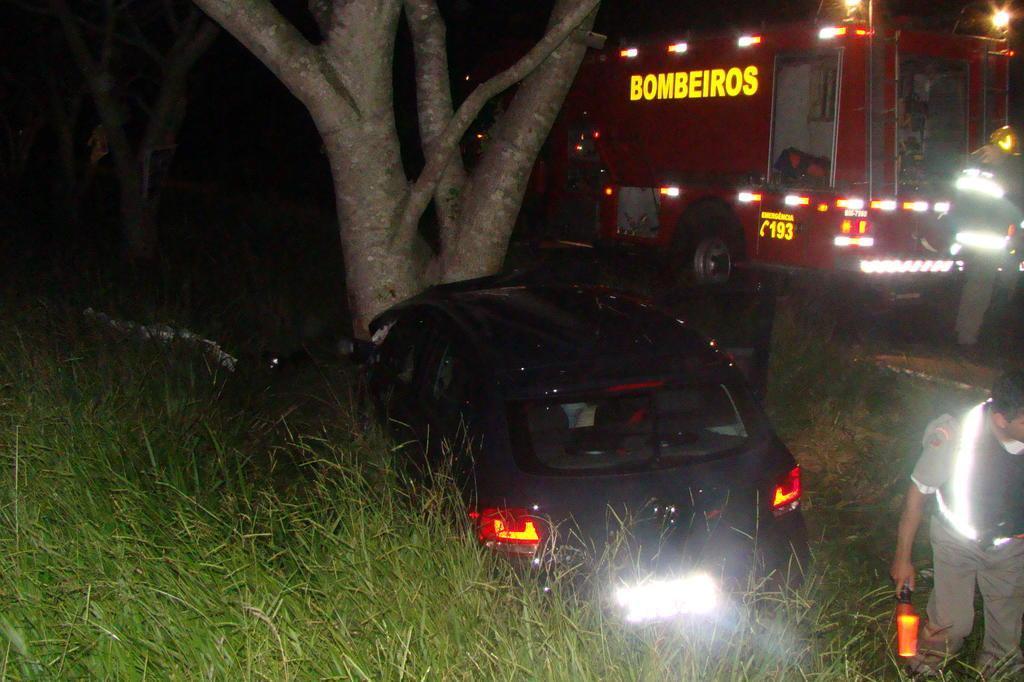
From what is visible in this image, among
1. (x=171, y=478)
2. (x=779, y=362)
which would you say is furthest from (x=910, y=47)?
(x=171, y=478)

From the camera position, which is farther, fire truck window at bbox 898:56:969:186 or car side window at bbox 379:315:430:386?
fire truck window at bbox 898:56:969:186

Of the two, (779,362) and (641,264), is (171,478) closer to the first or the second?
(779,362)

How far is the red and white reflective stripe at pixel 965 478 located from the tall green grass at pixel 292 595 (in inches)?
16.8

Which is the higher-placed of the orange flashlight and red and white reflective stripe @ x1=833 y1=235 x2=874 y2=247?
red and white reflective stripe @ x1=833 y1=235 x2=874 y2=247

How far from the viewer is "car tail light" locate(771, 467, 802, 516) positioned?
463cm

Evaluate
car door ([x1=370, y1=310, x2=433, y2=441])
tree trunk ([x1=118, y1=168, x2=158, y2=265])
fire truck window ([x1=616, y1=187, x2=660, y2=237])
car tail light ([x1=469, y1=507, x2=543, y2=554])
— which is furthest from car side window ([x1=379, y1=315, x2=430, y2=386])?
tree trunk ([x1=118, y1=168, x2=158, y2=265])

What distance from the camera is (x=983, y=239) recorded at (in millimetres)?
9922

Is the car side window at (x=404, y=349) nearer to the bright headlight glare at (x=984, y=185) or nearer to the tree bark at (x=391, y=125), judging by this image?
the tree bark at (x=391, y=125)

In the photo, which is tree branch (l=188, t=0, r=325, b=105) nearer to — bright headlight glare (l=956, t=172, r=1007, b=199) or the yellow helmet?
bright headlight glare (l=956, t=172, r=1007, b=199)

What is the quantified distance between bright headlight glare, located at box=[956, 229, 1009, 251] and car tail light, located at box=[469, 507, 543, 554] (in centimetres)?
698

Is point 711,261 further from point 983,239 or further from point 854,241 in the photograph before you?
point 983,239

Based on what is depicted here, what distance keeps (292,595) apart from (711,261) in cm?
896

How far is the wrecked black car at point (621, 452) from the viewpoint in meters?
4.27

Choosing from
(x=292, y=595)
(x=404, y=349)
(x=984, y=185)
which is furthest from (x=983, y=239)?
(x=292, y=595)
